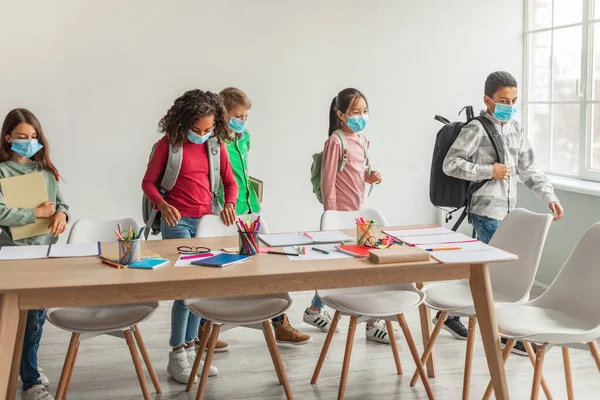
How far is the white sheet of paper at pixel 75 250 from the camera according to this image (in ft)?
9.25

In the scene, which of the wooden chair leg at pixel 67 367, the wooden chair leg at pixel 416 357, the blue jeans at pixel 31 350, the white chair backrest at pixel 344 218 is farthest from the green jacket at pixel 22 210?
the wooden chair leg at pixel 416 357

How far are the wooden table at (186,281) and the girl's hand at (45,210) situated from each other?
469 mm

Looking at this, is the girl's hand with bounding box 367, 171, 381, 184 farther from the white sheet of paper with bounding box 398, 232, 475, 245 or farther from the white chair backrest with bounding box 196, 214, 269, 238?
the white sheet of paper with bounding box 398, 232, 475, 245

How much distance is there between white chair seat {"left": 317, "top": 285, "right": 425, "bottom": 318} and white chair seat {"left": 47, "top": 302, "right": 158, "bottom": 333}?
2.46ft

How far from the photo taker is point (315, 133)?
214 inches

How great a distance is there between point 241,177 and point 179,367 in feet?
3.66

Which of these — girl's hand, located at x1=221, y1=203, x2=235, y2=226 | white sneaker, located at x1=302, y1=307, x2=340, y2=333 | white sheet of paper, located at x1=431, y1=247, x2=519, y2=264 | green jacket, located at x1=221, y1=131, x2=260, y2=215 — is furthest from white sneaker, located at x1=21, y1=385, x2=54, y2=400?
white sheet of paper, located at x1=431, y1=247, x2=519, y2=264

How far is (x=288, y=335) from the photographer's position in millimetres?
3857

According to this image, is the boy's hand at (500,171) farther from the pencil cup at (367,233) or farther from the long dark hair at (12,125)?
the long dark hair at (12,125)

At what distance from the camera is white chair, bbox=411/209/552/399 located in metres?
3.05

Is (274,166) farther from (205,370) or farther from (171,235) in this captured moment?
(205,370)

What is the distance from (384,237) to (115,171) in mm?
2670

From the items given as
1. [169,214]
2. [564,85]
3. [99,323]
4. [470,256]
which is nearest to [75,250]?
[99,323]

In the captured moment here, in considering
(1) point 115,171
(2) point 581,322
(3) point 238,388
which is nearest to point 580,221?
(2) point 581,322
